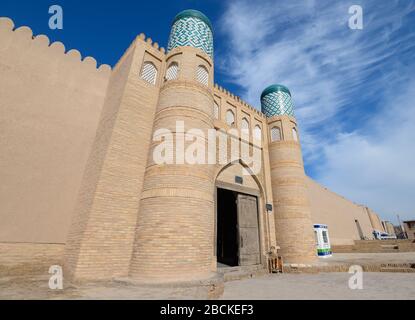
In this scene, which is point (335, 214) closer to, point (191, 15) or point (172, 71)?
point (172, 71)

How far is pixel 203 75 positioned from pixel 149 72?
80.7 inches

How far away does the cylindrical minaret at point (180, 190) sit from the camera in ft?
18.7

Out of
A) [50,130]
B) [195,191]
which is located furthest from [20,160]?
[195,191]

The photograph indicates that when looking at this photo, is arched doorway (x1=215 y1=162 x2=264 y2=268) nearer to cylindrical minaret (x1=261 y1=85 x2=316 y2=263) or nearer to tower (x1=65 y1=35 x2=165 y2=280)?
cylindrical minaret (x1=261 y1=85 x2=316 y2=263)

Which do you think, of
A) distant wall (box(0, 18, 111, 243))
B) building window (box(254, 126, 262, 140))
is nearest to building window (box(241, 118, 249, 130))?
building window (box(254, 126, 262, 140))

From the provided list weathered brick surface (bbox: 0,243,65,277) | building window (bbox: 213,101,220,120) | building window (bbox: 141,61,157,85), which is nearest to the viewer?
weathered brick surface (bbox: 0,243,65,277)

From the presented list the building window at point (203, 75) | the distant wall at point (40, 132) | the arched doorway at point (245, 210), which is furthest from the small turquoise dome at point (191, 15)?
the arched doorway at point (245, 210)

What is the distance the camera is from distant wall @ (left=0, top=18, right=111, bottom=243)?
20.0 ft

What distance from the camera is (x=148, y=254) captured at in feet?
18.7

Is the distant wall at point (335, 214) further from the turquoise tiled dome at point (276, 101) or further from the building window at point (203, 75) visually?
the building window at point (203, 75)

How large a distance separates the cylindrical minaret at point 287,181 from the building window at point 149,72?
7058 millimetres

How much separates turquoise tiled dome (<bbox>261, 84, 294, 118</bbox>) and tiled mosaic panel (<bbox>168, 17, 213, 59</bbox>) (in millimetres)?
5336
